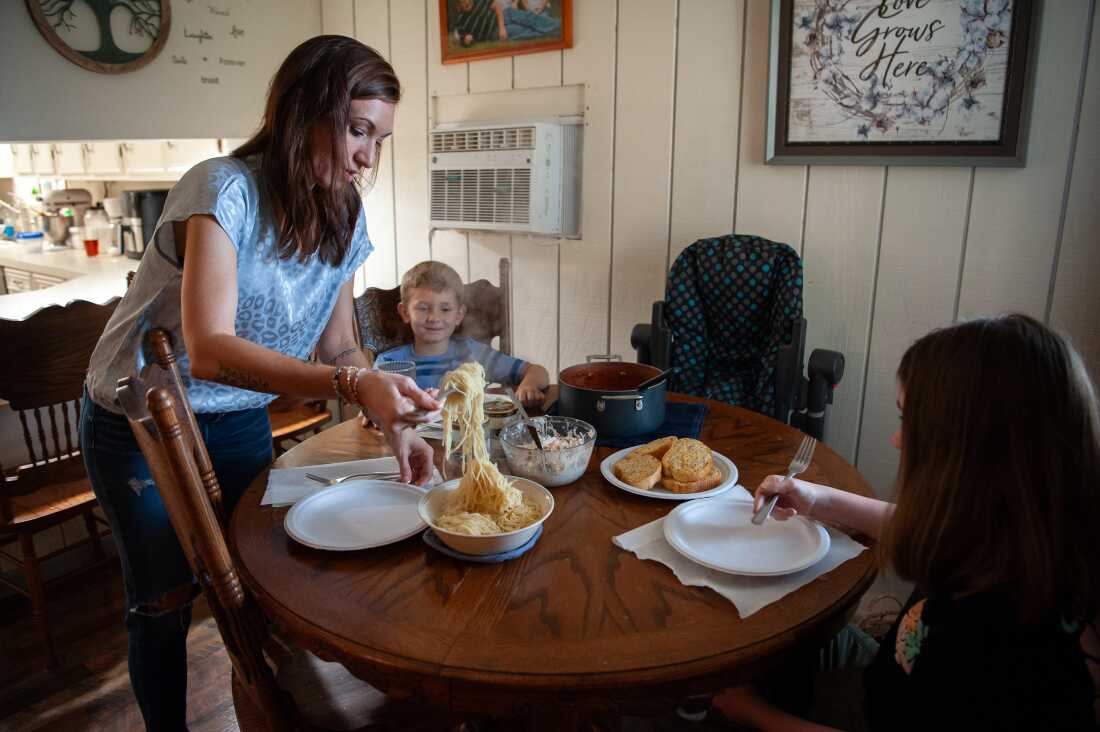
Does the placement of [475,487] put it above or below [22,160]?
below

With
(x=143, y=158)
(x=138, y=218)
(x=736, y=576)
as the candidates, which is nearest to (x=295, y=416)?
(x=736, y=576)

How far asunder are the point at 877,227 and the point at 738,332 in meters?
0.53

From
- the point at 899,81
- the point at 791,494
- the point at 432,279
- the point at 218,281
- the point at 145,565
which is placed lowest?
the point at 145,565

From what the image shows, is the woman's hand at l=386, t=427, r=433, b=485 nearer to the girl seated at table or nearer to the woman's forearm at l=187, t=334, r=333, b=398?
the woman's forearm at l=187, t=334, r=333, b=398

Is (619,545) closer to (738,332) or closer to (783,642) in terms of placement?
(783,642)

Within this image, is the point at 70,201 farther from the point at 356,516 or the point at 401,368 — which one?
the point at 356,516

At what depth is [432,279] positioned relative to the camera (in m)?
2.35

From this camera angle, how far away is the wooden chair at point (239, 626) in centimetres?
101

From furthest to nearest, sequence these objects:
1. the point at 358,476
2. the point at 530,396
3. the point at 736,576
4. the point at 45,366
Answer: the point at 45,366 → the point at 530,396 → the point at 358,476 → the point at 736,576

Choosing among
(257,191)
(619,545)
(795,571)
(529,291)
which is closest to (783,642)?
(795,571)

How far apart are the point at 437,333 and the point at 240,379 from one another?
1148 millimetres

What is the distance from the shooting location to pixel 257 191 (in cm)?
145

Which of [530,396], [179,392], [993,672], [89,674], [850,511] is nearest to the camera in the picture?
[993,672]

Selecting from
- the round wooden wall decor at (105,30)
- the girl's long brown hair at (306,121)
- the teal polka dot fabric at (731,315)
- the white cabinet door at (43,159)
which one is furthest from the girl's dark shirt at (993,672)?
the white cabinet door at (43,159)
